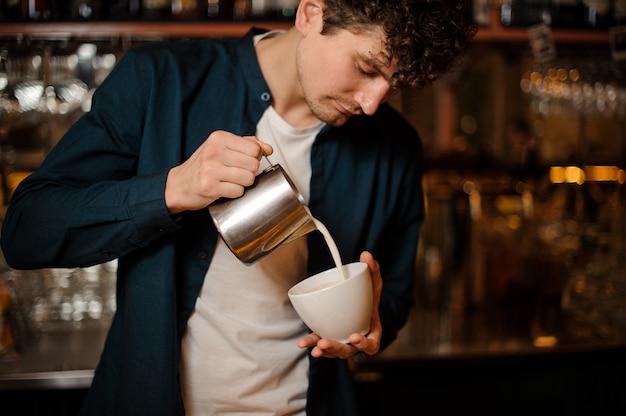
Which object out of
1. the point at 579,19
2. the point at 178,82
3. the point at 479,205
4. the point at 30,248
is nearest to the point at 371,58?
the point at 178,82

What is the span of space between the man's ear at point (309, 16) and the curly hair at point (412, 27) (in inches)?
1.2

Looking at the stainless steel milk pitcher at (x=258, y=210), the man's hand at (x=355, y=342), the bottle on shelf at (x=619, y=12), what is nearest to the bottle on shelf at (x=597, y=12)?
the bottle on shelf at (x=619, y=12)

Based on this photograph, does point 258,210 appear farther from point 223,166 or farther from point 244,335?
point 244,335

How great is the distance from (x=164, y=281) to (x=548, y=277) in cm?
190

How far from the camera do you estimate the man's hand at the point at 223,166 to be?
38.3 inches

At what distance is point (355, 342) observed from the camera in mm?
1090

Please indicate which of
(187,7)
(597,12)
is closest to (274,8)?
(187,7)

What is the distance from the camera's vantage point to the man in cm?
109

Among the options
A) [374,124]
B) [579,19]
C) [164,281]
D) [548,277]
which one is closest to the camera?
[164,281]

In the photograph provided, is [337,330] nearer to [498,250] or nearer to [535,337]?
[535,337]

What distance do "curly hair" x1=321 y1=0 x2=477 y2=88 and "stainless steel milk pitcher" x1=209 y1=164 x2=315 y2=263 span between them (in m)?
0.29

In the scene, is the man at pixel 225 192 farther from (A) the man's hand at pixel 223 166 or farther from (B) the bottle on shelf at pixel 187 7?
(B) the bottle on shelf at pixel 187 7

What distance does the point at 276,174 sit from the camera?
Answer: 1.03m

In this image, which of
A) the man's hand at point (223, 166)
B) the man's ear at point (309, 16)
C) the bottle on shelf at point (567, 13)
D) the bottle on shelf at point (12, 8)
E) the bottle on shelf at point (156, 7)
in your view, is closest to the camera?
the man's hand at point (223, 166)
